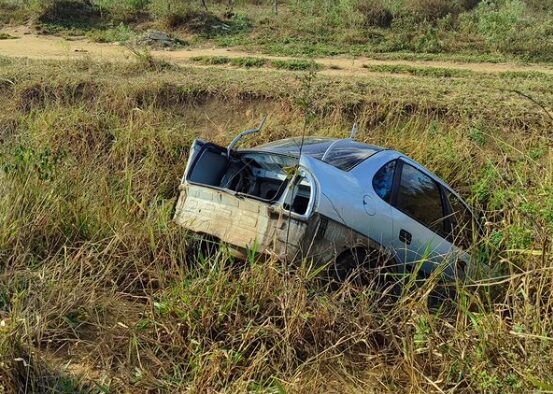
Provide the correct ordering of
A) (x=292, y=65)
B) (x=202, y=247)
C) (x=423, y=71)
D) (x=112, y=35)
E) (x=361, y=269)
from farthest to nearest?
(x=112, y=35), (x=292, y=65), (x=423, y=71), (x=202, y=247), (x=361, y=269)

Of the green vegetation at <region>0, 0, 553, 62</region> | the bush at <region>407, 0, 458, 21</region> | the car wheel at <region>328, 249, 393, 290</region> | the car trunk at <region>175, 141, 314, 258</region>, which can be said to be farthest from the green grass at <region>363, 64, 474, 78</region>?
the car wheel at <region>328, 249, 393, 290</region>

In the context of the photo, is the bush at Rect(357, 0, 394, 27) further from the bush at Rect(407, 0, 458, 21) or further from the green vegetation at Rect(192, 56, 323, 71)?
the green vegetation at Rect(192, 56, 323, 71)

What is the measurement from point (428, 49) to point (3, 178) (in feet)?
44.2

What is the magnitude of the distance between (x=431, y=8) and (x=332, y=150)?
16734 mm

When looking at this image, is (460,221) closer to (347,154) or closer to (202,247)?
(347,154)

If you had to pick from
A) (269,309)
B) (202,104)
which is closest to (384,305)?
(269,309)

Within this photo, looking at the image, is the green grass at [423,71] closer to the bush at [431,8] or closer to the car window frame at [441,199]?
the bush at [431,8]

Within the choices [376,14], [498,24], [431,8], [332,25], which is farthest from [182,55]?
[431,8]

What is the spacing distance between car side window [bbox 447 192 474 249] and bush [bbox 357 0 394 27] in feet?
45.7

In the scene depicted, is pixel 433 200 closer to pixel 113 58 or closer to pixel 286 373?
pixel 286 373

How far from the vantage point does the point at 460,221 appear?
17.8 ft

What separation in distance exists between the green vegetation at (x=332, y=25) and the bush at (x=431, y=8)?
0.11ft

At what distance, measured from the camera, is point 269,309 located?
3.72m

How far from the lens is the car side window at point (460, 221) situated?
503 cm
